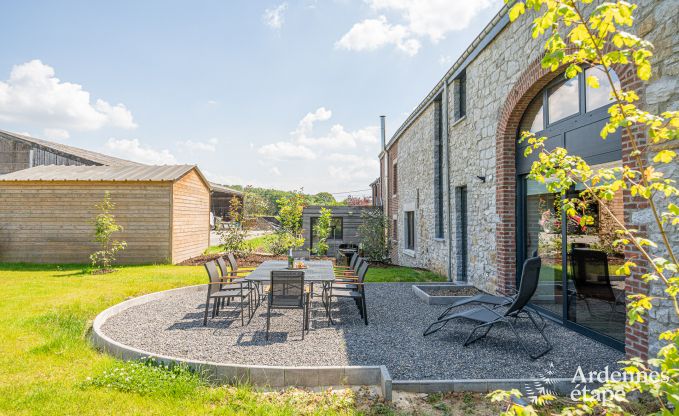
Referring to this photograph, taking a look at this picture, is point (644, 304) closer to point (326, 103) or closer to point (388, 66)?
point (388, 66)

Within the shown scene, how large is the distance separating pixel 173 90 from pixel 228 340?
904 cm

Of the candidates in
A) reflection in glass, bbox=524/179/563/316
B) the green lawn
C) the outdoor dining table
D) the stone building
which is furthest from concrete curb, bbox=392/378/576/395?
reflection in glass, bbox=524/179/563/316

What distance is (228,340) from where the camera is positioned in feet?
16.5

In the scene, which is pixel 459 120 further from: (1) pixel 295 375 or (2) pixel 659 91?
(1) pixel 295 375

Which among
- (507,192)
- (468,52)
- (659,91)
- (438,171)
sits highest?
(468,52)


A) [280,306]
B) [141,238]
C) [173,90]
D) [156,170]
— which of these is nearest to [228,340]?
[280,306]

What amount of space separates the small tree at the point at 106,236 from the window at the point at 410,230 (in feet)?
33.1

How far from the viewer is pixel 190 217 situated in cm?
1491

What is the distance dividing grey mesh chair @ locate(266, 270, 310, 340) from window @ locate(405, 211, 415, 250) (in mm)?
9274

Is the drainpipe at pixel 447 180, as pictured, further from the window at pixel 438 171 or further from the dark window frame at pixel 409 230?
the dark window frame at pixel 409 230

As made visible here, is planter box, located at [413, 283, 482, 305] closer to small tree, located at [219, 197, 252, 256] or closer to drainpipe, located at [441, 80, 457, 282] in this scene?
drainpipe, located at [441, 80, 457, 282]

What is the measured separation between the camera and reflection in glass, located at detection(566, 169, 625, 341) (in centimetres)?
450

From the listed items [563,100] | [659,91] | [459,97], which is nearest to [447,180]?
[459,97]

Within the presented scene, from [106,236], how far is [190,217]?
3.37m
